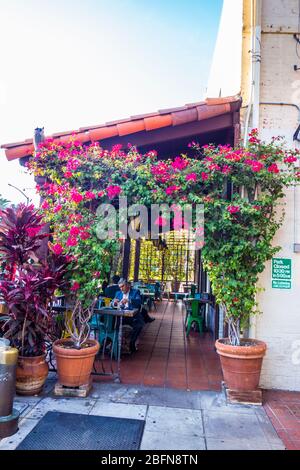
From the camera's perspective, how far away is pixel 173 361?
472cm

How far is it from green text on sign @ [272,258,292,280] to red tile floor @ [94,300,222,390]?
4.89ft

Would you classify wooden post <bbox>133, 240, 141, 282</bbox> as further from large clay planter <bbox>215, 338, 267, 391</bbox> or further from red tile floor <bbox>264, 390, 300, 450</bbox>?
large clay planter <bbox>215, 338, 267, 391</bbox>

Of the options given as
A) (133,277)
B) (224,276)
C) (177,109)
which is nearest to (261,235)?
(224,276)

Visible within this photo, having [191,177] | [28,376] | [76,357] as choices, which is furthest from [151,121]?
[28,376]

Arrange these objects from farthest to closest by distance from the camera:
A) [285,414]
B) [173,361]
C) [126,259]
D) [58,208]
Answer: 1. [126,259]
2. [173,361]
3. [58,208]
4. [285,414]

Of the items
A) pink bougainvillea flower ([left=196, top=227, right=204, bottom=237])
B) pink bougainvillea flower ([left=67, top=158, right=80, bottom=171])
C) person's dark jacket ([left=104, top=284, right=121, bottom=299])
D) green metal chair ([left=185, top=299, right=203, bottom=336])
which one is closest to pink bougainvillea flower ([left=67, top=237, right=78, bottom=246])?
pink bougainvillea flower ([left=67, top=158, right=80, bottom=171])

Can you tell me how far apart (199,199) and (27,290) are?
204 cm

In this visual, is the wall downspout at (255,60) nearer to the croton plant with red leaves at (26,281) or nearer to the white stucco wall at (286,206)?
the white stucco wall at (286,206)

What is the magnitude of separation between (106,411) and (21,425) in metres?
0.75

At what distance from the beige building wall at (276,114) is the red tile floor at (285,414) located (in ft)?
0.67

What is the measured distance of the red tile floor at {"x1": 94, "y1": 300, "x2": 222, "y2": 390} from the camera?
391 centimetres

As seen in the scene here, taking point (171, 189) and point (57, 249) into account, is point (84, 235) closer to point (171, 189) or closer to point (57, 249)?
point (57, 249)

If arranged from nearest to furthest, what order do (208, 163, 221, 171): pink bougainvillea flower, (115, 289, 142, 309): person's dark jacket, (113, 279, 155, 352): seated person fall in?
1. (208, 163, 221, 171): pink bougainvillea flower
2. (113, 279, 155, 352): seated person
3. (115, 289, 142, 309): person's dark jacket
